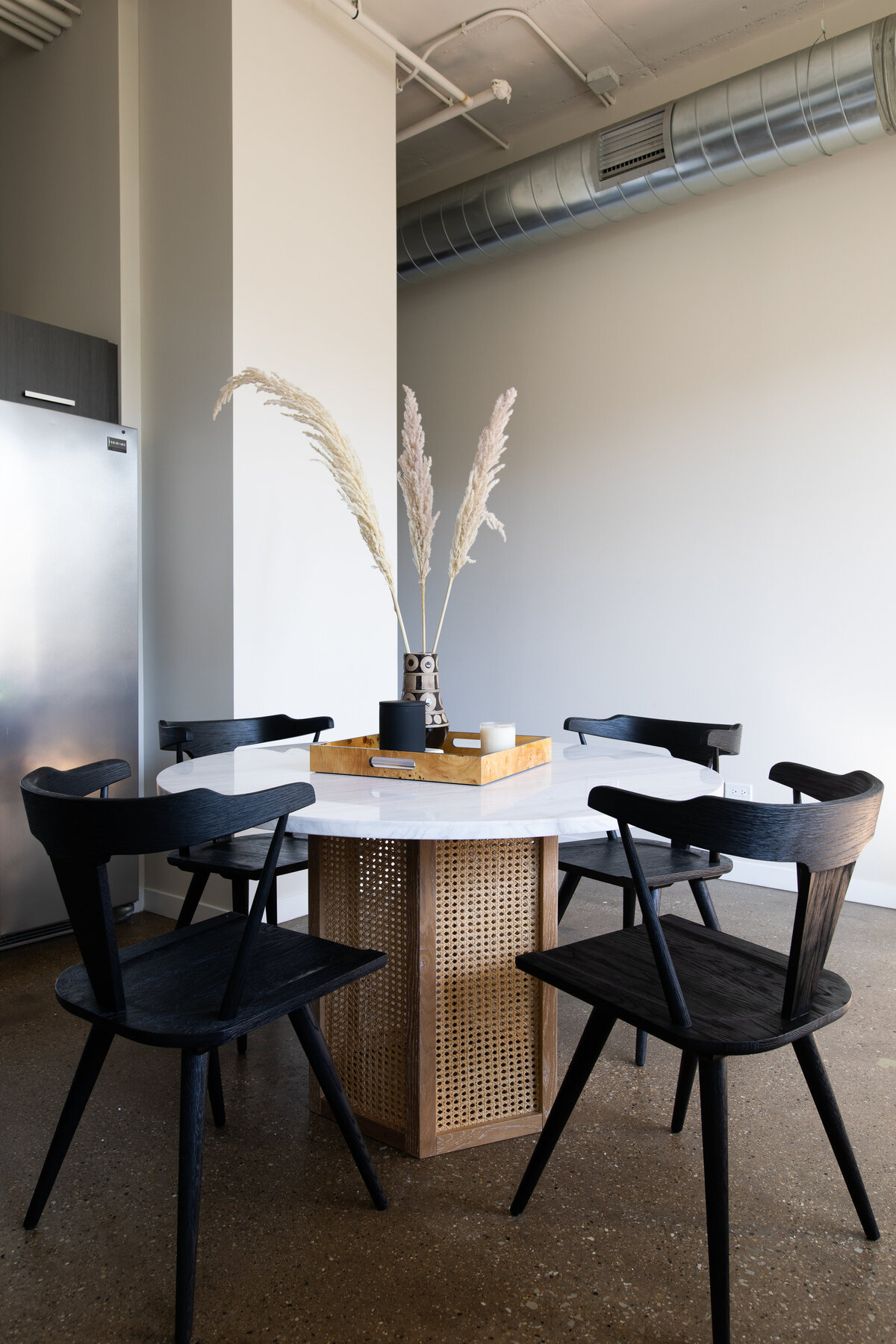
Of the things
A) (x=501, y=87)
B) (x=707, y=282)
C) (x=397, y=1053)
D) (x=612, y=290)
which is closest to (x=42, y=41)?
(x=501, y=87)

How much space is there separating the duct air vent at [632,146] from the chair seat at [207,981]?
3.45 m

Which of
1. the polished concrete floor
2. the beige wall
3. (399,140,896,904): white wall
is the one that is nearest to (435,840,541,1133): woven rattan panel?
the polished concrete floor

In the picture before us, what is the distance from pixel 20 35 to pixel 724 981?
13.9 ft

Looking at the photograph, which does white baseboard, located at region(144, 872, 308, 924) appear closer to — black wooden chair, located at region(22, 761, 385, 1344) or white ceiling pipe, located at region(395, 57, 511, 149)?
black wooden chair, located at region(22, 761, 385, 1344)

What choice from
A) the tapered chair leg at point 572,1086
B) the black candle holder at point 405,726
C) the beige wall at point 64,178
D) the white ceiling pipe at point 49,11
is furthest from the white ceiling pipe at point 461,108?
the tapered chair leg at point 572,1086

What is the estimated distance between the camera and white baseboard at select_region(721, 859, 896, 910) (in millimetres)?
3453

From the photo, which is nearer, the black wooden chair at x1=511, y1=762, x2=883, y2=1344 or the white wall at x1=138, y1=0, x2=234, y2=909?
the black wooden chair at x1=511, y1=762, x2=883, y2=1344

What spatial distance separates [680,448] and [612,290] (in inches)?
34.9

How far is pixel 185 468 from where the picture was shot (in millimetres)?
3145

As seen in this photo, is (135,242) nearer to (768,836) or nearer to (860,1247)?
(768,836)

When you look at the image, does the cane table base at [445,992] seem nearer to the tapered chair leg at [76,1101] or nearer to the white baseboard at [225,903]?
the tapered chair leg at [76,1101]

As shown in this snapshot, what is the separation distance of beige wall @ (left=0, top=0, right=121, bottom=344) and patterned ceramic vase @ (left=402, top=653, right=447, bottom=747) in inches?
82.7

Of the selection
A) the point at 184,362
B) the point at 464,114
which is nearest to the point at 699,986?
the point at 184,362

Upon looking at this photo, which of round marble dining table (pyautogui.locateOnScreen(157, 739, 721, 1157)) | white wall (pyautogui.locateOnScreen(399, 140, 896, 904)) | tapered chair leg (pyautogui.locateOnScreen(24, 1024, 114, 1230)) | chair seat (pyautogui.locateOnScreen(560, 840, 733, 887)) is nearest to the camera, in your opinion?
tapered chair leg (pyautogui.locateOnScreen(24, 1024, 114, 1230))
